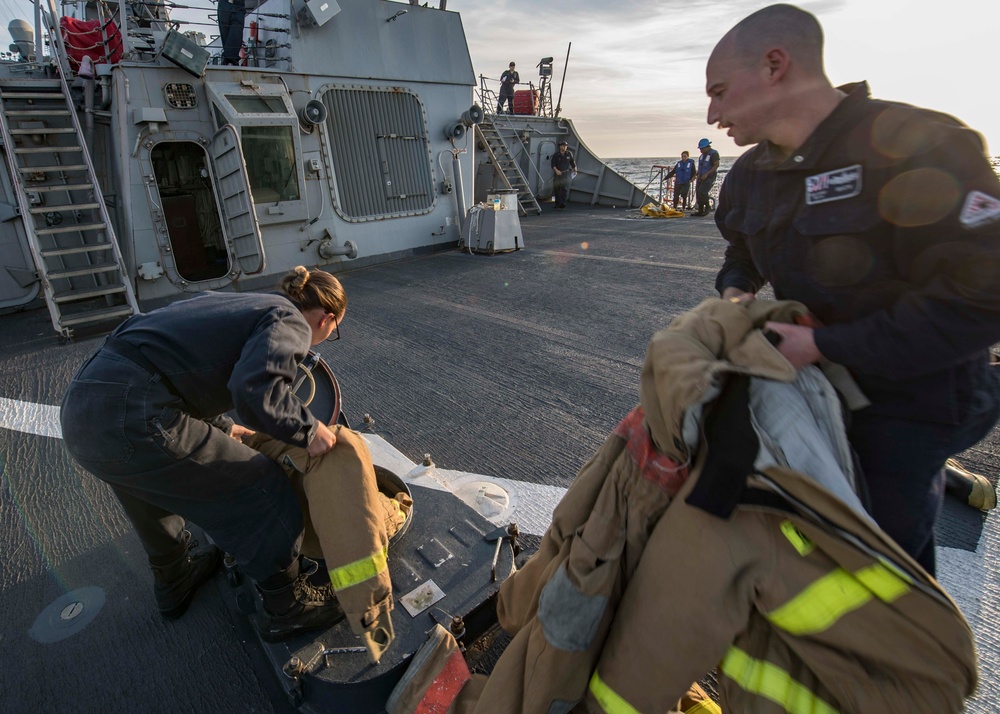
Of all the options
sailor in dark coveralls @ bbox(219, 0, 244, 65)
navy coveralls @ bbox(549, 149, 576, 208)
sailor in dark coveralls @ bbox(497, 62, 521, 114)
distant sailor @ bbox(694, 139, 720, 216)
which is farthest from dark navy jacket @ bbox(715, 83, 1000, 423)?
sailor in dark coveralls @ bbox(497, 62, 521, 114)

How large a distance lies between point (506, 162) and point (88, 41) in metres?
9.36

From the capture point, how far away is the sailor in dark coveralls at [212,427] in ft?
5.66

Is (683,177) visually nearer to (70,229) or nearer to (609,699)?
(70,229)

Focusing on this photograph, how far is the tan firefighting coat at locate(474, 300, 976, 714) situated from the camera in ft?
3.23

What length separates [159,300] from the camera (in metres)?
7.20

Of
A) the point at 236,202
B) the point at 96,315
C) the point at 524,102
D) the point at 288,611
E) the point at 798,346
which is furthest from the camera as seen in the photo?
the point at 524,102

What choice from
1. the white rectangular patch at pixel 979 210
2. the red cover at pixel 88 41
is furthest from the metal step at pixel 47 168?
the white rectangular patch at pixel 979 210

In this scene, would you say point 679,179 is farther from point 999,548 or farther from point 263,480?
point 263,480

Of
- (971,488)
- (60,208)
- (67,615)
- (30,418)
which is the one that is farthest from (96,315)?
(971,488)

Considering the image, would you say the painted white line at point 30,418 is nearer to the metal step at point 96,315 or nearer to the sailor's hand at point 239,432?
the metal step at point 96,315

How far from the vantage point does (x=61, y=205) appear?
6.29 meters

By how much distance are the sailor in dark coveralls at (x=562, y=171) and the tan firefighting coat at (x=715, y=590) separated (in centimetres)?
1516

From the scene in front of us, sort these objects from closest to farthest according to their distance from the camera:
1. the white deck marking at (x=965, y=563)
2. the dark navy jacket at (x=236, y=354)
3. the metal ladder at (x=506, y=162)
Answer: the dark navy jacket at (x=236, y=354) → the white deck marking at (x=965, y=563) → the metal ladder at (x=506, y=162)

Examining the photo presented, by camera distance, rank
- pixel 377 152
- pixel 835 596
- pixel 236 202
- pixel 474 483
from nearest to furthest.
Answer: pixel 835 596
pixel 474 483
pixel 236 202
pixel 377 152
